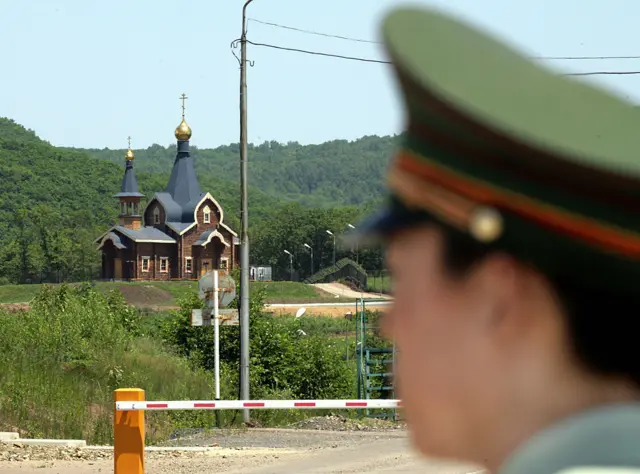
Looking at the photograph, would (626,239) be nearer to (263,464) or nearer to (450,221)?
(450,221)

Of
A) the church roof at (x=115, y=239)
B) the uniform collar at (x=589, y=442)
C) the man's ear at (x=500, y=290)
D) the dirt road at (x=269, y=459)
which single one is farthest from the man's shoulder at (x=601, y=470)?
the church roof at (x=115, y=239)

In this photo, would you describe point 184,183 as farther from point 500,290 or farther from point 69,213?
point 500,290

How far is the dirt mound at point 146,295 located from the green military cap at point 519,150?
107136 mm

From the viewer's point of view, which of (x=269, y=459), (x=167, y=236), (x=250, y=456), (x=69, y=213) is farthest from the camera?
(x=69, y=213)

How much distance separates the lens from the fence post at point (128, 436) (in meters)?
12.4

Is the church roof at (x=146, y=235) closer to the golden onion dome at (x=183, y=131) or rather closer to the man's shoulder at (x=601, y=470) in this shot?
the golden onion dome at (x=183, y=131)

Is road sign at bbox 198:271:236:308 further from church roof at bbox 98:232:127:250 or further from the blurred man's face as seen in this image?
church roof at bbox 98:232:127:250

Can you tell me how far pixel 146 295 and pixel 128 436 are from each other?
10016 cm

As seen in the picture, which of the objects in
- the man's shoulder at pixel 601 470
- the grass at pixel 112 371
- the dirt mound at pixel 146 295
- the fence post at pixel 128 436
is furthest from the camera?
Answer: the dirt mound at pixel 146 295

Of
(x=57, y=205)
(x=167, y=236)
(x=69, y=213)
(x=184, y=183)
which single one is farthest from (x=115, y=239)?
(x=57, y=205)

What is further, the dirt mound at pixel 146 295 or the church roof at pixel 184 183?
the dirt mound at pixel 146 295

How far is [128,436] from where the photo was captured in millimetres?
12500

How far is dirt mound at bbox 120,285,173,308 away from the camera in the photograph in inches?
4283

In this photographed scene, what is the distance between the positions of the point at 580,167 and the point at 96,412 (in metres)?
19.4
